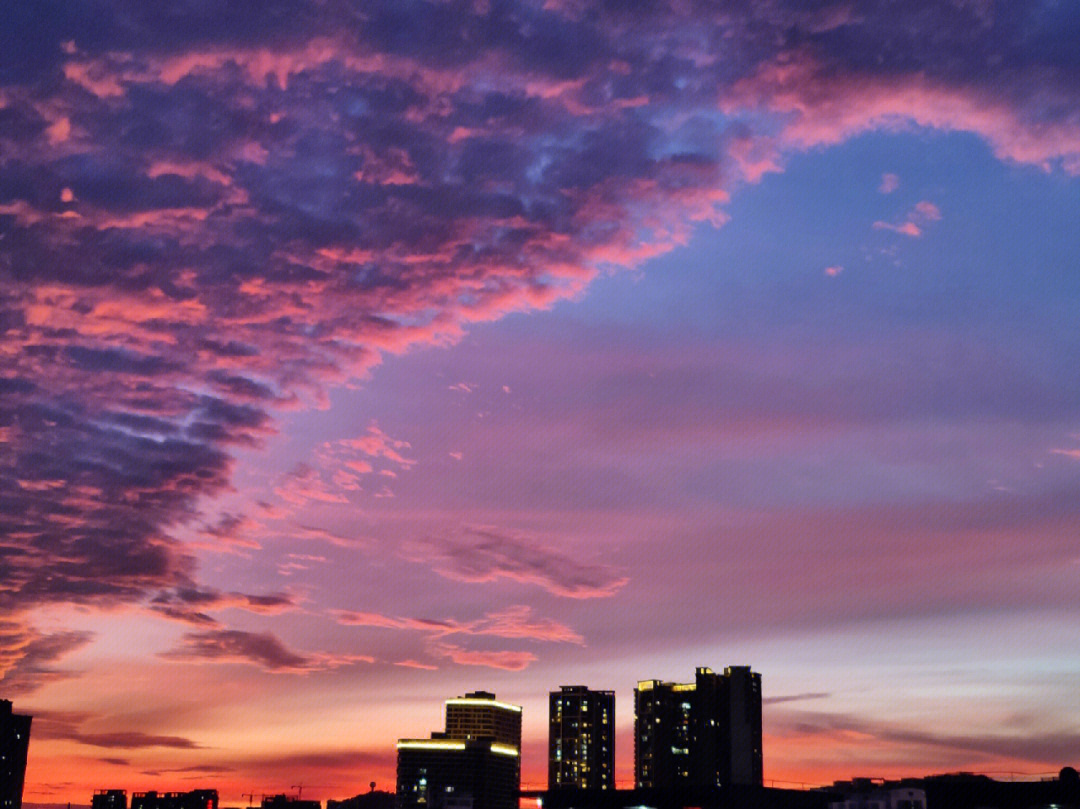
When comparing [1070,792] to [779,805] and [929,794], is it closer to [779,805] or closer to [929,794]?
[929,794]

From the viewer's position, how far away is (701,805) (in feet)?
552

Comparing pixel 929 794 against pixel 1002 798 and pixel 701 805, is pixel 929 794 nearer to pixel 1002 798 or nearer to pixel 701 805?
pixel 1002 798

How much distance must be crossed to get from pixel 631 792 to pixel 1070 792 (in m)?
59.5

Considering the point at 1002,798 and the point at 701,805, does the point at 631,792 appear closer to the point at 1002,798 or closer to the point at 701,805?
the point at 701,805

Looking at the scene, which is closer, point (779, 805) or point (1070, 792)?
point (1070, 792)

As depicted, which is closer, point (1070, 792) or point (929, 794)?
point (1070, 792)

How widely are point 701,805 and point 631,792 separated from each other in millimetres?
10383

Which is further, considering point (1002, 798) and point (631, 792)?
point (631, 792)

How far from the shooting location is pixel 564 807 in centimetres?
17450

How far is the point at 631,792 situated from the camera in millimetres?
168500

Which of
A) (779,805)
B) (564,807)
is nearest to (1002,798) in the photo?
(779,805)

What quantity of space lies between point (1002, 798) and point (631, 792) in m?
51.3

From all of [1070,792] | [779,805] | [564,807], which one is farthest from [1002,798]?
[564,807]

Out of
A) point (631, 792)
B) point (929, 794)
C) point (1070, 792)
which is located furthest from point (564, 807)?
point (1070, 792)
